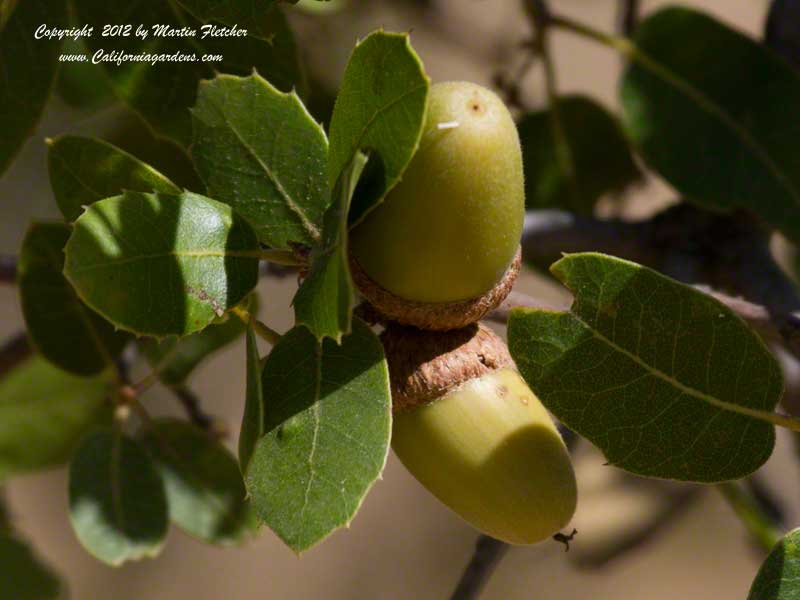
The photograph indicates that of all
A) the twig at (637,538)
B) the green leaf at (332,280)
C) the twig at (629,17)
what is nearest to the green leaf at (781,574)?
the green leaf at (332,280)

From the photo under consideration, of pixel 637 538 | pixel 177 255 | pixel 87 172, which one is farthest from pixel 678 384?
pixel 637 538

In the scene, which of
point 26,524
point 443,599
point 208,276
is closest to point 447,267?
point 208,276

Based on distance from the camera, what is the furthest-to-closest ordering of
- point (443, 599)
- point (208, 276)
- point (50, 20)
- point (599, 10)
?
point (599, 10) < point (443, 599) < point (50, 20) < point (208, 276)

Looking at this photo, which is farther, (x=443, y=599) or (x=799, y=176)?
(x=443, y=599)

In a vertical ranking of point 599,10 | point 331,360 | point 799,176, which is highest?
point 331,360

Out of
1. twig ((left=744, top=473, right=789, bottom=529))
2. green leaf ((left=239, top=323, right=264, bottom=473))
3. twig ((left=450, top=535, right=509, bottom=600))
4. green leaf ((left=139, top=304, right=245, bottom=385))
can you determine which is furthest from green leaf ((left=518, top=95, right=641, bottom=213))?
green leaf ((left=239, top=323, right=264, bottom=473))

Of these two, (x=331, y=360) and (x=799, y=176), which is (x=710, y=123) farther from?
(x=331, y=360)

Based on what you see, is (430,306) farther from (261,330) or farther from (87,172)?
(87,172)
